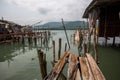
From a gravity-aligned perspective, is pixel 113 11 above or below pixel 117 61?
above

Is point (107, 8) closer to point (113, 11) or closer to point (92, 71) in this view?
point (113, 11)

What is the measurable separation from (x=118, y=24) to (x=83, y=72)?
15.5 metres

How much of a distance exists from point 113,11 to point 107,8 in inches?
30.7

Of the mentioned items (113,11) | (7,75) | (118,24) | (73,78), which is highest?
(113,11)

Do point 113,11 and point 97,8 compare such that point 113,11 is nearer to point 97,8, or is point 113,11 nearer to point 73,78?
point 97,8

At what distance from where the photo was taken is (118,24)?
1939 cm

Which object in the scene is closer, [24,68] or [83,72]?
[83,72]

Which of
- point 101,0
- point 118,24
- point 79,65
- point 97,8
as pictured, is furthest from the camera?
point 118,24

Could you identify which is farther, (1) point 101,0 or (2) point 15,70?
(1) point 101,0

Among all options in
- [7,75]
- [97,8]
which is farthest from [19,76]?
[97,8]

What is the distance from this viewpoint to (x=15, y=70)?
1270 cm

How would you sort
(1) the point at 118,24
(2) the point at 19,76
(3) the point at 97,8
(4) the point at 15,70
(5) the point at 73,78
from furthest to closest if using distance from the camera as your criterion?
(1) the point at 118,24
(3) the point at 97,8
(4) the point at 15,70
(2) the point at 19,76
(5) the point at 73,78

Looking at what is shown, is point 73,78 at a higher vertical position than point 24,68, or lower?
higher

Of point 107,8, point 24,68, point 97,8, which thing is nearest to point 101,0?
point 97,8
